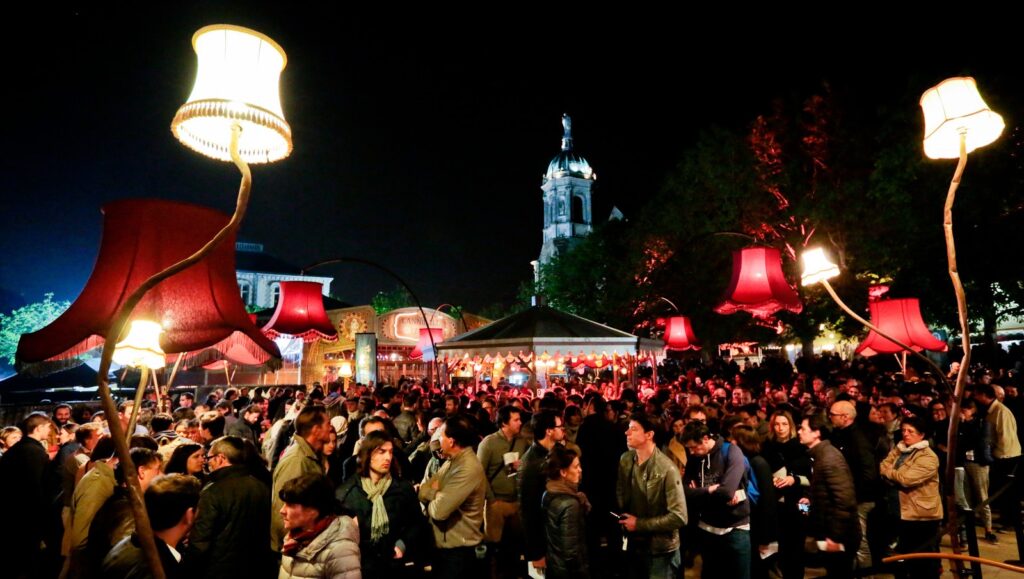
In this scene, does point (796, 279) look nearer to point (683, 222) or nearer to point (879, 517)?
point (683, 222)

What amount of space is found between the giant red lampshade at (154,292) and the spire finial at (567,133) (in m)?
79.2

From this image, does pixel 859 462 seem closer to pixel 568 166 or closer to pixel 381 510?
pixel 381 510

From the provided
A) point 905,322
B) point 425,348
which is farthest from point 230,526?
point 425,348

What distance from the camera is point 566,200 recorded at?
245 ft

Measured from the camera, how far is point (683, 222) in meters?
23.8

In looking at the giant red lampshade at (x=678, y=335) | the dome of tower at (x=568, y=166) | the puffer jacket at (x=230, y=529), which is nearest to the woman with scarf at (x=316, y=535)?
the puffer jacket at (x=230, y=529)

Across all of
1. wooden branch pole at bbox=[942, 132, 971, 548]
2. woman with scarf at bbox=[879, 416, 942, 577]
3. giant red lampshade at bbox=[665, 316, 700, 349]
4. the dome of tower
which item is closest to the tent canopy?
giant red lampshade at bbox=[665, 316, 700, 349]

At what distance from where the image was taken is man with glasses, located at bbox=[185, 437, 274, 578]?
354 cm

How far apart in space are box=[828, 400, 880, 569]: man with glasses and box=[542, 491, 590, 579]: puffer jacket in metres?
3.13

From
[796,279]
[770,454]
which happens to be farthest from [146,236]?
[796,279]

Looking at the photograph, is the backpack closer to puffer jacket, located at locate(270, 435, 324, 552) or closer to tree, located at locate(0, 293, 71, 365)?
puffer jacket, located at locate(270, 435, 324, 552)

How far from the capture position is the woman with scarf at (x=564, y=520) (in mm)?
4289

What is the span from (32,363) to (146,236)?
935 millimetres

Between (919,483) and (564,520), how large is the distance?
3478 mm
